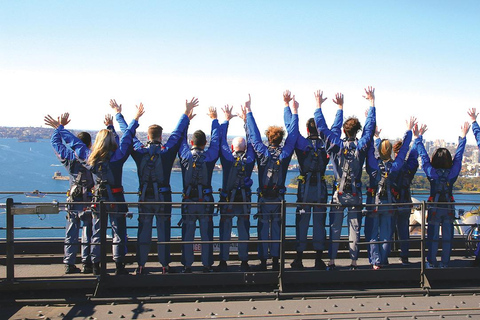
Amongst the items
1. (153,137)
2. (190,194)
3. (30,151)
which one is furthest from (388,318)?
(30,151)

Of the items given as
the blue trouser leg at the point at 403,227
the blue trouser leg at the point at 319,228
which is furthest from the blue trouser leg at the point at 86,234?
the blue trouser leg at the point at 403,227

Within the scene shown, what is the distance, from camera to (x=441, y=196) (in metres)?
6.57

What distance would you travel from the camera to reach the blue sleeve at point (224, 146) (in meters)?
6.15

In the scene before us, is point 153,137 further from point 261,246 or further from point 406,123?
point 406,123

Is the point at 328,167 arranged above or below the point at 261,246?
above

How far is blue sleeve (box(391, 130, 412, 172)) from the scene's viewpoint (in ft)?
21.4

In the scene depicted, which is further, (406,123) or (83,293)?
(406,123)

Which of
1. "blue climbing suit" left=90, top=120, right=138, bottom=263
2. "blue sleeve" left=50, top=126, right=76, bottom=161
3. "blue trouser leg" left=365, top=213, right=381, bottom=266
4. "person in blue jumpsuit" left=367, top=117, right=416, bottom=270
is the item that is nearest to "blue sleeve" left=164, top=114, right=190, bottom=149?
"blue climbing suit" left=90, top=120, right=138, bottom=263

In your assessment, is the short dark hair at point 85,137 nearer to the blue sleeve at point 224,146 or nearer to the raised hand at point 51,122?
the raised hand at point 51,122

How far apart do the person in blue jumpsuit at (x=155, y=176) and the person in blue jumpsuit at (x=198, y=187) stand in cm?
18

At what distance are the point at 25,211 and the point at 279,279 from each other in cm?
318

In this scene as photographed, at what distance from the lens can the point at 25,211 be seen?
5.39 meters

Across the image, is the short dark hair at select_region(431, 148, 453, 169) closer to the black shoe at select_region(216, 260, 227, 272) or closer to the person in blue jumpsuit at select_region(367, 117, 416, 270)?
the person in blue jumpsuit at select_region(367, 117, 416, 270)

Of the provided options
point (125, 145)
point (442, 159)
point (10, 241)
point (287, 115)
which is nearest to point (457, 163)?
point (442, 159)
